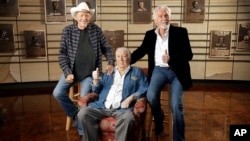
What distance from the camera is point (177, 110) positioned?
10.8 feet

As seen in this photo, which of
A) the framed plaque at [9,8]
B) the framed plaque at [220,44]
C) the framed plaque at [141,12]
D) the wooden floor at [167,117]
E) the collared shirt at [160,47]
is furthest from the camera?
the framed plaque at [220,44]

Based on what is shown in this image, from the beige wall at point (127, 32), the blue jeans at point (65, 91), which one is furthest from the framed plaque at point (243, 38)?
the blue jeans at point (65, 91)

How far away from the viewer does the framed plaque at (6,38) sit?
5664 mm

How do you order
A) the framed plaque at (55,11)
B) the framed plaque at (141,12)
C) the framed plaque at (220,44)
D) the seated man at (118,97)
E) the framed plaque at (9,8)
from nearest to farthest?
the seated man at (118,97), the framed plaque at (9,8), the framed plaque at (55,11), the framed plaque at (141,12), the framed plaque at (220,44)

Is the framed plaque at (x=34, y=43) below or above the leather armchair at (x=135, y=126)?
above

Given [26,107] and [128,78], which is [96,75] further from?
[26,107]

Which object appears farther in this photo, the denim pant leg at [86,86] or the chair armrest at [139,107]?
the denim pant leg at [86,86]

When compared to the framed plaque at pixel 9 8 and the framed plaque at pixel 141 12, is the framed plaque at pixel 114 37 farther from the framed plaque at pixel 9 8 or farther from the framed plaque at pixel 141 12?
the framed plaque at pixel 9 8

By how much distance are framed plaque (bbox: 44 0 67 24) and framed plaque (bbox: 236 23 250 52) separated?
357 cm

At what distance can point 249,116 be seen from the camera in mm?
4586

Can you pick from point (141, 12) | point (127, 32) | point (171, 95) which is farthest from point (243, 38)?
point (171, 95)

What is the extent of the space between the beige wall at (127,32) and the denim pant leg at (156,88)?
2.68 m

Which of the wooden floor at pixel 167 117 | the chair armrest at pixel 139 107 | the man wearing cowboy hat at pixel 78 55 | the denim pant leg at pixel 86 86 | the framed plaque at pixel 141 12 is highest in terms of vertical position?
the framed plaque at pixel 141 12

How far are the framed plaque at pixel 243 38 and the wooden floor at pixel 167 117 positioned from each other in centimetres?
81
